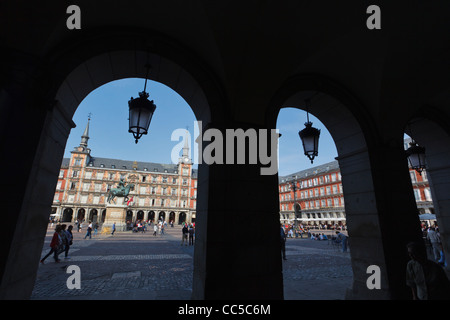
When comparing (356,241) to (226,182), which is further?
(356,241)

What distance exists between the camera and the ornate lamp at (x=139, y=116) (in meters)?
3.47

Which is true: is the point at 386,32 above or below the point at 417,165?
above

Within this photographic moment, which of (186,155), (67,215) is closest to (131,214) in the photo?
(67,215)

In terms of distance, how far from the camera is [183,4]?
11.0ft

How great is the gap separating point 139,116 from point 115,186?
5912 cm

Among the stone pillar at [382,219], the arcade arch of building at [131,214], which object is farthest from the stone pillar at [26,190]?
the arcade arch of building at [131,214]

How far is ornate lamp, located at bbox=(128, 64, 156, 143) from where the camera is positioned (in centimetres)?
347

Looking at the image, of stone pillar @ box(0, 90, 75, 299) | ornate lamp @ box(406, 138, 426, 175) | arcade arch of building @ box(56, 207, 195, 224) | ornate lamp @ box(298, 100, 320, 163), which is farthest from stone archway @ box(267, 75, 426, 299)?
arcade arch of building @ box(56, 207, 195, 224)

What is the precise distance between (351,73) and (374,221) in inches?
122

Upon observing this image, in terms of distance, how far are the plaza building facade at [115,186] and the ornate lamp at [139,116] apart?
53.0m

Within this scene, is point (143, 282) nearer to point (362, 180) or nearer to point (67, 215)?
point (362, 180)
